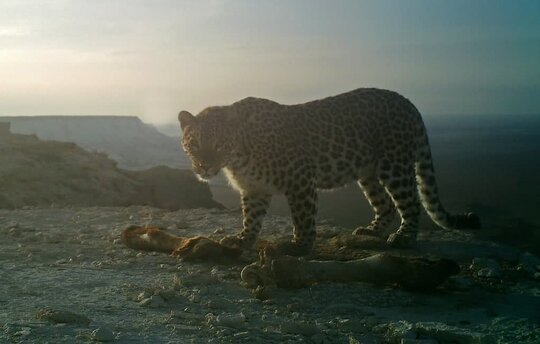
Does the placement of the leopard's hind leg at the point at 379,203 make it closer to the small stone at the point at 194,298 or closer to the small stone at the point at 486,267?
the small stone at the point at 486,267

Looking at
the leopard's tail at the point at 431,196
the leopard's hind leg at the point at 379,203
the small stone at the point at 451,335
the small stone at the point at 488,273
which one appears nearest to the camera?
the small stone at the point at 451,335

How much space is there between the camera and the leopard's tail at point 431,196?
960cm

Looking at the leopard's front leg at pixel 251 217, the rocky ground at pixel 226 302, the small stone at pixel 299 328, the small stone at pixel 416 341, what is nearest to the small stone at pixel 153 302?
the rocky ground at pixel 226 302

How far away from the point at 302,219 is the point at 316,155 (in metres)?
1.04

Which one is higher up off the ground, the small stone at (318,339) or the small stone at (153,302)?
the small stone at (153,302)

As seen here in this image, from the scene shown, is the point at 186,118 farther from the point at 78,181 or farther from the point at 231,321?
the point at 78,181

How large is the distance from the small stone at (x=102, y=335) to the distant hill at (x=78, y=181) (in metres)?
9.85

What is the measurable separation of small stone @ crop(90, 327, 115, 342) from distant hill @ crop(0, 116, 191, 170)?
55.7 meters

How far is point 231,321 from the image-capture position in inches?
211

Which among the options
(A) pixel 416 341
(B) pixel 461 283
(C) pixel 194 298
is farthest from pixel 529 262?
(C) pixel 194 298

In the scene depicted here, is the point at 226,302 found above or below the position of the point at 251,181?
below

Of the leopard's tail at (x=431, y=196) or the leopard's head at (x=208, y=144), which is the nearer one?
the leopard's head at (x=208, y=144)

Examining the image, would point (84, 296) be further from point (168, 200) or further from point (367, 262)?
point (168, 200)

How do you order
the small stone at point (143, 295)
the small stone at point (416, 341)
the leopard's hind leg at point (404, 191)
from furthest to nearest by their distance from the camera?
1. the leopard's hind leg at point (404, 191)
2. the small stone at point (143, 295)
3. the small stone at point (416, 341)
